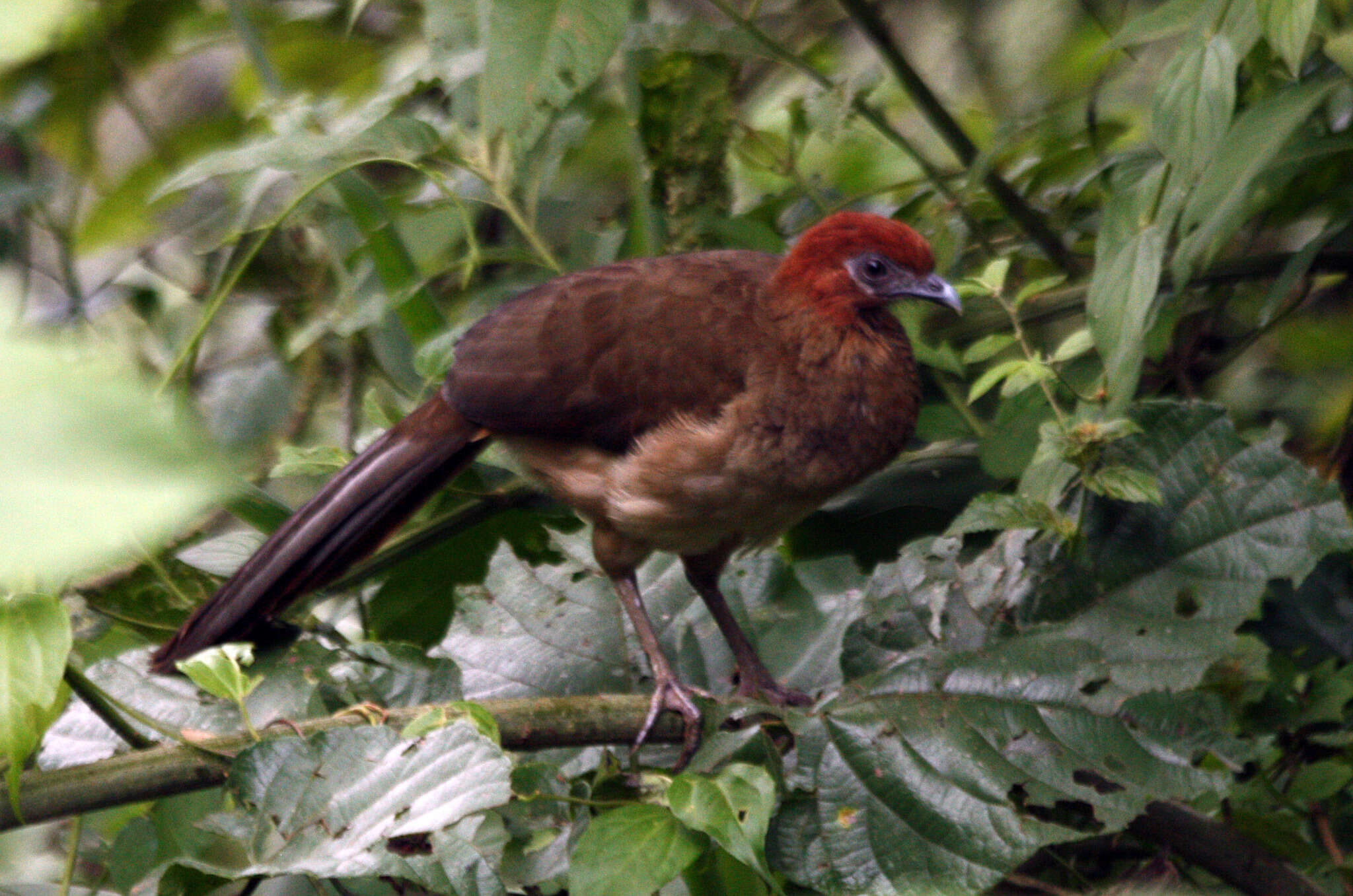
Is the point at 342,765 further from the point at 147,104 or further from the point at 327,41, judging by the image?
the point at 147,104

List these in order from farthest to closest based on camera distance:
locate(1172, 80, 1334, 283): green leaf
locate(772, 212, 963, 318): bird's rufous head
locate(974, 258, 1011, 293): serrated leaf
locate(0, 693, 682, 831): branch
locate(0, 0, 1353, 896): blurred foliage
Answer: locate(772, 212, 963, 318): bird's rufous head
locate(974, 258, 1011, 293): serrated leaf
locate(1172, 80, 1334, 283): green leaf
locate(0, 0, 1353, 896): blurred foliage
locate(0, 693, 682, 831): branch

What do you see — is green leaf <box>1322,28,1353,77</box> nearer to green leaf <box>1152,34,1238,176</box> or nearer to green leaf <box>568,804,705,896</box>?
green leaf <box>1152,34,1238,176</box>

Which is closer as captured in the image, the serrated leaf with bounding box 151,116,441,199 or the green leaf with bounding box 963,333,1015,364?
the green leaf with bounding box 963,333,1015,364

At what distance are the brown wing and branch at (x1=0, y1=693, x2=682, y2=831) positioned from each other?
1.87 feet

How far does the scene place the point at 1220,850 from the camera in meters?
1.88

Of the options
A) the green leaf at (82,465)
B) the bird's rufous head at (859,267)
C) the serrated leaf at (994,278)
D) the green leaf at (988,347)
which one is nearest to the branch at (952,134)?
the bird's rufous head at (859,267)

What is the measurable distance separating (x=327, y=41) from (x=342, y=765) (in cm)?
250

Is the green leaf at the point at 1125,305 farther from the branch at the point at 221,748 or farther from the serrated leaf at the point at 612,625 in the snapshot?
the branch at the point at 221,748

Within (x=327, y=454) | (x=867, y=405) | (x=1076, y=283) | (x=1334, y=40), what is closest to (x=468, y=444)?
(x=327, y=454)

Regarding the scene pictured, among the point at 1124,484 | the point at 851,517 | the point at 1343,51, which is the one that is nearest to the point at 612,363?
the point at 851,517

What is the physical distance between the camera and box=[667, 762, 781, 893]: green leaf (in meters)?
1.45

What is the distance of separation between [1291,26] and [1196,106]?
12 centimetres

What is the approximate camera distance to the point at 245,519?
234 cm

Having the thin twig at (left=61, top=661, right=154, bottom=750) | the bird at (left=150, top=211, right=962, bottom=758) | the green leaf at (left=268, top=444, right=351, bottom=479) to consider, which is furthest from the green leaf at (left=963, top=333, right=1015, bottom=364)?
the thin twig at (left=61, top=661, right=154, bottom=750)
